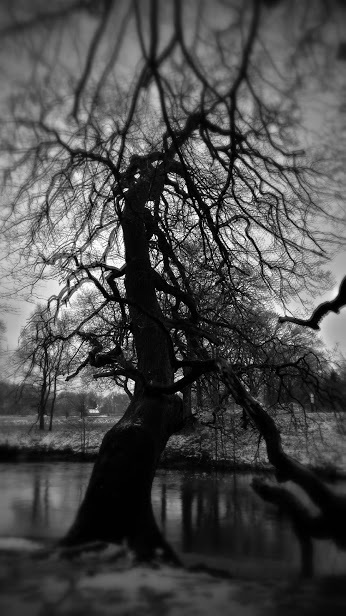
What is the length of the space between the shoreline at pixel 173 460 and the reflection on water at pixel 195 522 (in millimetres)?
110

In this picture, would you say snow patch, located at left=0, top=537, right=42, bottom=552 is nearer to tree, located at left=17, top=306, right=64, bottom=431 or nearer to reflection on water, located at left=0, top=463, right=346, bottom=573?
reflection on water, located at left=0, top=463, right=346, bottom=573

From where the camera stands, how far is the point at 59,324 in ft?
14.0

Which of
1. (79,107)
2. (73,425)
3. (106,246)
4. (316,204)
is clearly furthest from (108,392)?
(79,107)

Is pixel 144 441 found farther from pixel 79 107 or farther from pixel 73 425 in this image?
pixel 73 425

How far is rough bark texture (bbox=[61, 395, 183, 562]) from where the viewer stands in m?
2.34

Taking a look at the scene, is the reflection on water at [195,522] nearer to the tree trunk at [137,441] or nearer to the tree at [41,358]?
the tree trunk at [137,441]

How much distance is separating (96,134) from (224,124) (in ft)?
2.28

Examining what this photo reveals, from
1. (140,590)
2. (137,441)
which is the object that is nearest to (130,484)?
(137,441)

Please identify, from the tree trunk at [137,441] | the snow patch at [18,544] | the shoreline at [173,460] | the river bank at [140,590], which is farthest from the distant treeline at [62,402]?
the river bank at [140,590]

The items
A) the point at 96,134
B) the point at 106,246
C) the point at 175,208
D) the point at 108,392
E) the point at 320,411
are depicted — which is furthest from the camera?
the point at 108,392

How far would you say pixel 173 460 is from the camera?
27.3 feet

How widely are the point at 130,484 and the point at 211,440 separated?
621 centimetres

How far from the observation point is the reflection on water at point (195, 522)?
2.22 metres

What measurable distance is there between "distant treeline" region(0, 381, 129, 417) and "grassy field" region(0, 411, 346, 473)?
0.31 feet
